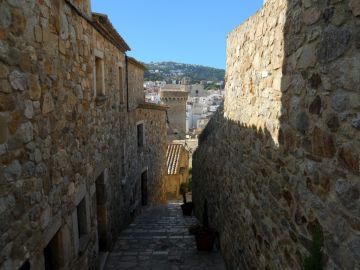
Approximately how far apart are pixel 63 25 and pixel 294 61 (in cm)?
285

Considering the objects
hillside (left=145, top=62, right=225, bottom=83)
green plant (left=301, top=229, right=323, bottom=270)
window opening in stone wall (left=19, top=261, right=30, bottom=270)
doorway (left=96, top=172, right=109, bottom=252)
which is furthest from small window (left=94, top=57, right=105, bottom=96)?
hillside (left=145, top=62, right=225, bottom=83)

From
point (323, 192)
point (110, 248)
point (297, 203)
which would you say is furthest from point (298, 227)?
point (110, 248)

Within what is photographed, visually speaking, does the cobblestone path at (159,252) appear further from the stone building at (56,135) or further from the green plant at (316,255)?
the green plant at (316,255)

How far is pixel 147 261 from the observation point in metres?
6.62

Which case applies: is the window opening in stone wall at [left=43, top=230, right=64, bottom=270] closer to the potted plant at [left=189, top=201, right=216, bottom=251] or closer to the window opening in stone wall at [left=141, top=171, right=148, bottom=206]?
the potted plant at [left=189, top=201, right=216, bottom=251]

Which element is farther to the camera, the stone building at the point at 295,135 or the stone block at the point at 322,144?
the stone block at the point at 322,144

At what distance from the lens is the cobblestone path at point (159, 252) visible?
645 centimetres

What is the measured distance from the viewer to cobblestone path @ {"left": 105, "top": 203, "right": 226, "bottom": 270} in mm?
6453

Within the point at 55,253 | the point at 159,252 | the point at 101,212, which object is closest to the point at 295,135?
the point at 55,253

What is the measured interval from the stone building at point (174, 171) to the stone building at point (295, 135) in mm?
13183

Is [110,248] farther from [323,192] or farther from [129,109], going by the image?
[323,192]

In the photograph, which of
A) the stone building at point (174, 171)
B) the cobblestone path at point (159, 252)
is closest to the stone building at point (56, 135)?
the cobblestone path at point (159, 252)

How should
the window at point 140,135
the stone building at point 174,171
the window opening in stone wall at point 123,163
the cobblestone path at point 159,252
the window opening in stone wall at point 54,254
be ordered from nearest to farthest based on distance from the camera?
the window opening in stone wall at point 54,254 < the cobblestone path at point 159,252 < the window opening in stone wall at point 123,163 < the window at point 140,135 < the stone building at point 174,171

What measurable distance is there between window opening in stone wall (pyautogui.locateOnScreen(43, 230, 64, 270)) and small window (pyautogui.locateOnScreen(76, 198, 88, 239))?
108cm
